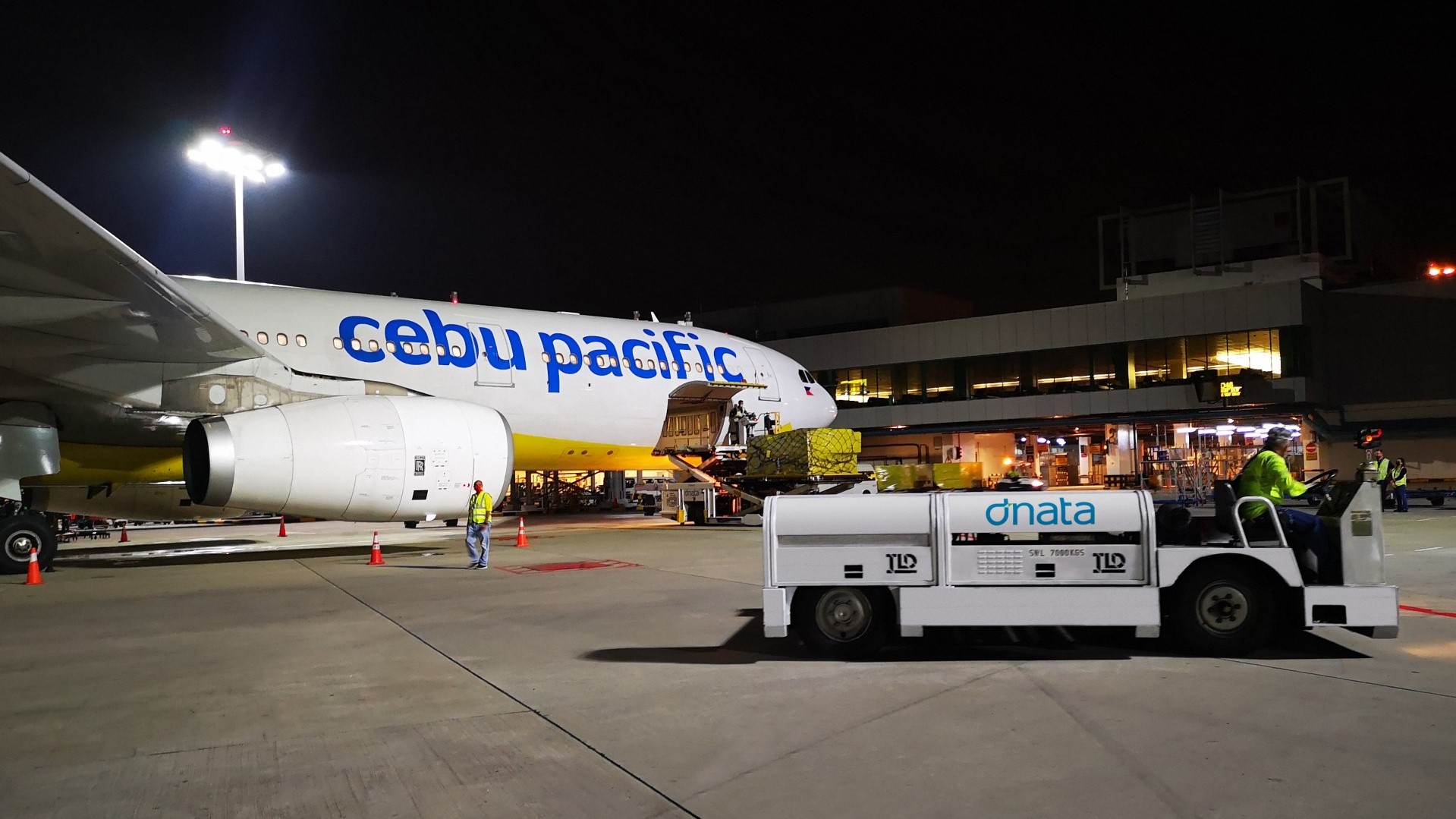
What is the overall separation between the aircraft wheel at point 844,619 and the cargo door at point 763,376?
16.3 meters

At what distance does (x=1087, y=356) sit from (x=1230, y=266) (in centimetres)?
839

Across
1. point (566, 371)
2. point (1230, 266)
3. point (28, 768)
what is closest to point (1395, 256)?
point (1230, 266)

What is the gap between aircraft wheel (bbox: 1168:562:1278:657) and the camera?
683 cm

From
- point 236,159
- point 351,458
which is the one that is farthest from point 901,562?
point 236,159

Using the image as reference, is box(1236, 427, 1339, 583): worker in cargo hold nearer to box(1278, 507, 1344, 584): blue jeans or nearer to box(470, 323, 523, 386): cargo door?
box(1278, 507, 1344, 584): blue jeans

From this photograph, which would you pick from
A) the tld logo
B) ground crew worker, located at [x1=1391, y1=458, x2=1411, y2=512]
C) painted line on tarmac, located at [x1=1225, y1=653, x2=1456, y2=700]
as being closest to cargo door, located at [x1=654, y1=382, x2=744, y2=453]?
the tld logo

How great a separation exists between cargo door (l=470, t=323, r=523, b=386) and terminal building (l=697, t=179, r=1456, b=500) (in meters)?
23.5

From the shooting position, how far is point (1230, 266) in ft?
138

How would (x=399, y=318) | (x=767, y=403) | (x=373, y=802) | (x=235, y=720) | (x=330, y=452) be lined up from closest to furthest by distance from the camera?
(x=373, y=802)
(x=235, y=720)
(x=330, y=452)
(x=399, y=318)
(x=767, y=403)

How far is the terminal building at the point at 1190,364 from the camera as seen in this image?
117ft

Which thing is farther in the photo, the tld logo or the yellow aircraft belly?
the yellow aircraft belly

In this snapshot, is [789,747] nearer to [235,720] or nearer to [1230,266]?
[235,720]

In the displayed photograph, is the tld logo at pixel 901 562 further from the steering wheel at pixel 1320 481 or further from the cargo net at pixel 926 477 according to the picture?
the cargo net at pixel 926 477

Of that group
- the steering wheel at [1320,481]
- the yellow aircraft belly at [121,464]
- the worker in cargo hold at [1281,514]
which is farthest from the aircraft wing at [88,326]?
the steering wheel at [1320,481]
